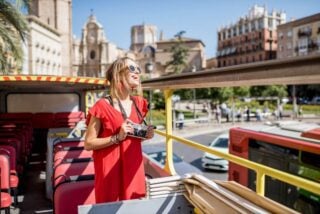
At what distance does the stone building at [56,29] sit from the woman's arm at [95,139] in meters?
62.1

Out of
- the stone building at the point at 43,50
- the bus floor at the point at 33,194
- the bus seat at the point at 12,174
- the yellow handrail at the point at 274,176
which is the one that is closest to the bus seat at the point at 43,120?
the bus floor at the point at 33,194

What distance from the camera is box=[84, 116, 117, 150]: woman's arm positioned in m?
2.39

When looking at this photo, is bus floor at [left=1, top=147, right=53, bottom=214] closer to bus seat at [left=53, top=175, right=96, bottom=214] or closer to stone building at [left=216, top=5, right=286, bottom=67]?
bus seat at [left=53, top=175, right=96, bottom=214]

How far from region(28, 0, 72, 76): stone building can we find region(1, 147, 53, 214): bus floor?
57378mm

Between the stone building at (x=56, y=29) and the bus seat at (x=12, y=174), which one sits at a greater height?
the stone building at (x=56, y=29)

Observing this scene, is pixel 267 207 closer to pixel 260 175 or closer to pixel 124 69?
pixel 260 175

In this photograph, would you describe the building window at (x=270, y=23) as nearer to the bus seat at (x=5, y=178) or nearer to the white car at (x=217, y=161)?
the white car at (x=217, y=161)

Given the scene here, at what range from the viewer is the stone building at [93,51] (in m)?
89.4

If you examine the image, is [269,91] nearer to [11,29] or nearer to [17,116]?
[11,29]

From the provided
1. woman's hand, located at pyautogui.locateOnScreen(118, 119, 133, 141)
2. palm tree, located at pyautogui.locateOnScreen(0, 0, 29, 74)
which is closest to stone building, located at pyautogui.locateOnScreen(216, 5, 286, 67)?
palm tree, located at pyautogui.locateOnScreen(0, 0, 29, 74)

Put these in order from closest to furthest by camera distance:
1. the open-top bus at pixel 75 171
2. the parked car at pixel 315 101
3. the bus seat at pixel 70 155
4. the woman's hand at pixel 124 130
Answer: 1. the open-top bus at pixel 75 171
2. the woman's hand at pixel 124 130
3. the bus seat at pixel 70 155
4. the parked car at pixel 315 101

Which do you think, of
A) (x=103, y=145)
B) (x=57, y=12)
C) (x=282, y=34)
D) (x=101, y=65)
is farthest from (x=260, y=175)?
(x=101, y=65)

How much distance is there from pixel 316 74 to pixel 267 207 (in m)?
0.78

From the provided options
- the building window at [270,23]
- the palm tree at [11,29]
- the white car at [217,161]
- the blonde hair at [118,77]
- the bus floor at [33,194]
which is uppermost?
the building window at [270,23]
